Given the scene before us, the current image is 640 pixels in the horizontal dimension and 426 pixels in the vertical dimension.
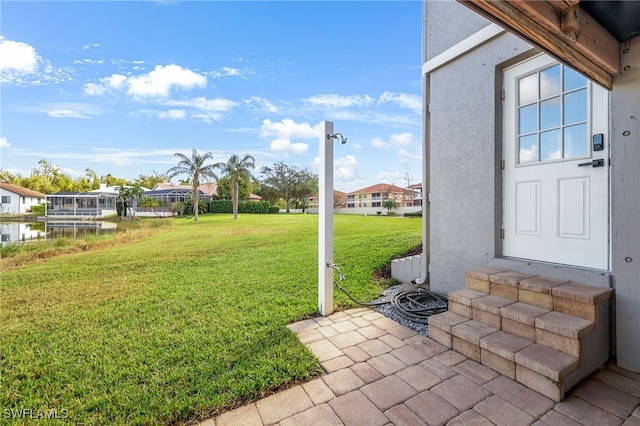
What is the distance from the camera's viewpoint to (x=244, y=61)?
10.2m

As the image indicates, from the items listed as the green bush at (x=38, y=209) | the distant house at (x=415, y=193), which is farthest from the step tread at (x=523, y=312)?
the green bush at (x=38, y=209)

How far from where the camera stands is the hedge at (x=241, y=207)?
94.8 ft

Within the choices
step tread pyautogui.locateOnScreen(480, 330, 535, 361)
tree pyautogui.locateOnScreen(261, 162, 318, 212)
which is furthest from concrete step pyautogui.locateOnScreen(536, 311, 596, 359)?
tree pyautogui.locateOnScreen(261, 162, 318, 212)

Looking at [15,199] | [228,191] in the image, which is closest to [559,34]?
[228,191]

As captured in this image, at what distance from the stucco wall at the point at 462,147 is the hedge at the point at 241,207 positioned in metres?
27.4

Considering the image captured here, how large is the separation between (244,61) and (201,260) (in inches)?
310

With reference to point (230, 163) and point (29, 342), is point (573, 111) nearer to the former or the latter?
point (29, 342)

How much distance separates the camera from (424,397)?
5.55 feet

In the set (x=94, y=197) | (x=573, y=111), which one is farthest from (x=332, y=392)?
(x=94, y=197)

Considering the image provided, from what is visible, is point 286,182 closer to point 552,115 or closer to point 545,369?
point 552,115

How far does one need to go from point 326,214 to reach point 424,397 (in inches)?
71.6

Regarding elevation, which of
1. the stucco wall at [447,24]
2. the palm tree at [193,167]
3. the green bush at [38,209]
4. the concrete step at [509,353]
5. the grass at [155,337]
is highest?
the palm tree at [193,167]

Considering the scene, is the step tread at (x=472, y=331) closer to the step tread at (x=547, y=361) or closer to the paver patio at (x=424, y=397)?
the paver patio at (x=424, y=397)

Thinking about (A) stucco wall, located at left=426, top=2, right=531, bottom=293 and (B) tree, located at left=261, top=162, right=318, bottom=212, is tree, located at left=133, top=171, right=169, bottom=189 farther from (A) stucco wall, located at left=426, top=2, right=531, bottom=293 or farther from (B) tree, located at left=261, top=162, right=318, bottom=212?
(A) stucco wall, located at left=426, top=2, right=531, bottom=293
